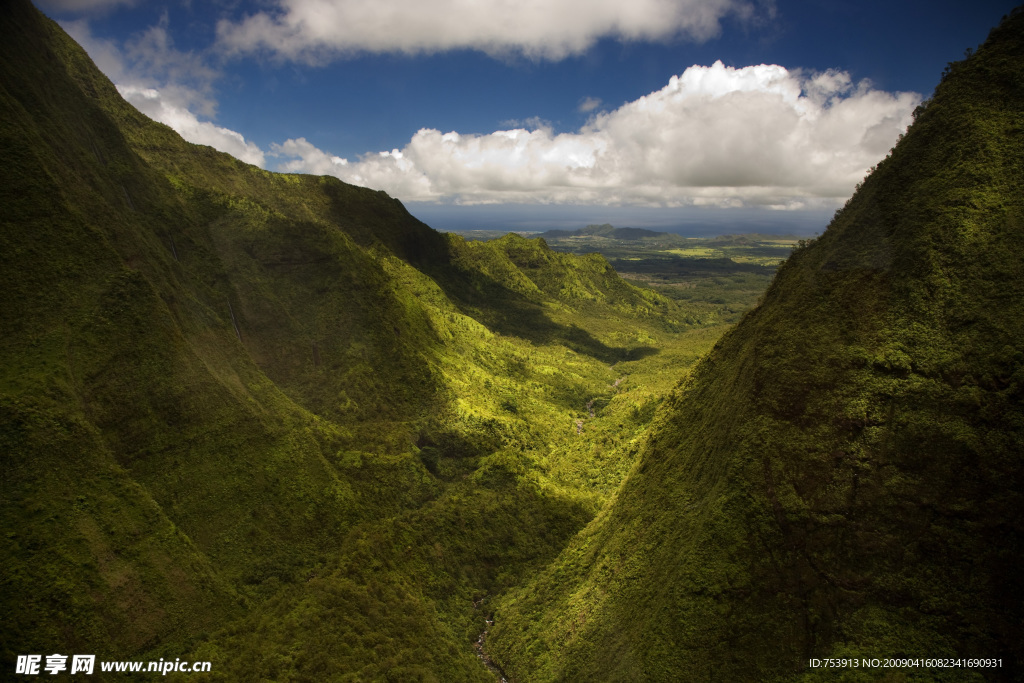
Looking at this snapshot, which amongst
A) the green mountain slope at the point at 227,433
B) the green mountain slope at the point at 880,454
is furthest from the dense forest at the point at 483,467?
the green mountain slope at the point at 227,433

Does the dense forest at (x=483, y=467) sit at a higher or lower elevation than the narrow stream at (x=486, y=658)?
higher

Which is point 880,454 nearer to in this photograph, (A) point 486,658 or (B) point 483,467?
(A) point 486,658

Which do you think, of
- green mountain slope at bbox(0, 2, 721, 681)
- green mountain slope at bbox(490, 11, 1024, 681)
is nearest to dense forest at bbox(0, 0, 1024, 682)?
green mountain slope at bbox(490, 11, 1024, 681)

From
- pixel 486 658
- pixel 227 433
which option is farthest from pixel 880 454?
pixel 227 433

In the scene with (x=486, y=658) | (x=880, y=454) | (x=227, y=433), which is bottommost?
(x=486, y=658)

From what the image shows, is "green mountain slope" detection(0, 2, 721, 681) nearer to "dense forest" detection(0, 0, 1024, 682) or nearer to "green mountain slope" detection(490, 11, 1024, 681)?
"dense forest" detection(0, 0, 1024, 682)

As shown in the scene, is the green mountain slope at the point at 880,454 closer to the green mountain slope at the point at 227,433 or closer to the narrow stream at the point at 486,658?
the narrow stream at the point at 486,658

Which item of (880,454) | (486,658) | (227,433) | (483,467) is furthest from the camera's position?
(483,467)
